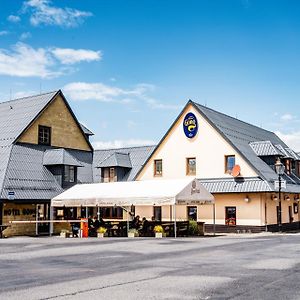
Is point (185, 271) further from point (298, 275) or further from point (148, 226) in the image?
point (148, 226)

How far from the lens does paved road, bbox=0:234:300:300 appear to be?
10594 mm

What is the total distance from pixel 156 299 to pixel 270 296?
2270mm

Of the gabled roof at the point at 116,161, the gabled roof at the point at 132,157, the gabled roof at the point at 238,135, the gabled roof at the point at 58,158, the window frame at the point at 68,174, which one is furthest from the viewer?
the gabled roof at the point at 132,157

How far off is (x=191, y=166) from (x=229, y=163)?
342 centimetres

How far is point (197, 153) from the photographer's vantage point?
135ft

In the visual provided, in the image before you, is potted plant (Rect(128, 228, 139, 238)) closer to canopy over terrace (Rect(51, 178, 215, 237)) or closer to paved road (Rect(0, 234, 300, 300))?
canopy over terrace (Rect(51, 178, 215, 237))

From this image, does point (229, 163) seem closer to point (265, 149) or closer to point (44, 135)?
point (265, 149)

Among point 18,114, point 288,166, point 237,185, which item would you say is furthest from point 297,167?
point 18,114

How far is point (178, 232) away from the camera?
33.0m

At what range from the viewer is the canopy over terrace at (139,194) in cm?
3120

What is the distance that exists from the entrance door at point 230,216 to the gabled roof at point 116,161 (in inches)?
438

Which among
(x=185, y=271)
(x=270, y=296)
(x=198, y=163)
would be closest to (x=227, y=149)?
(x=198, y=163)

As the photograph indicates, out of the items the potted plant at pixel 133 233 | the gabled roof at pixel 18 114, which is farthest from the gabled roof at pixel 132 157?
the potted plant at pixel 133 233

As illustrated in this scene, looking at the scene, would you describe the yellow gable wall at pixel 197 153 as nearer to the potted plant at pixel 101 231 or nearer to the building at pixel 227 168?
the building at pixel 227 168
